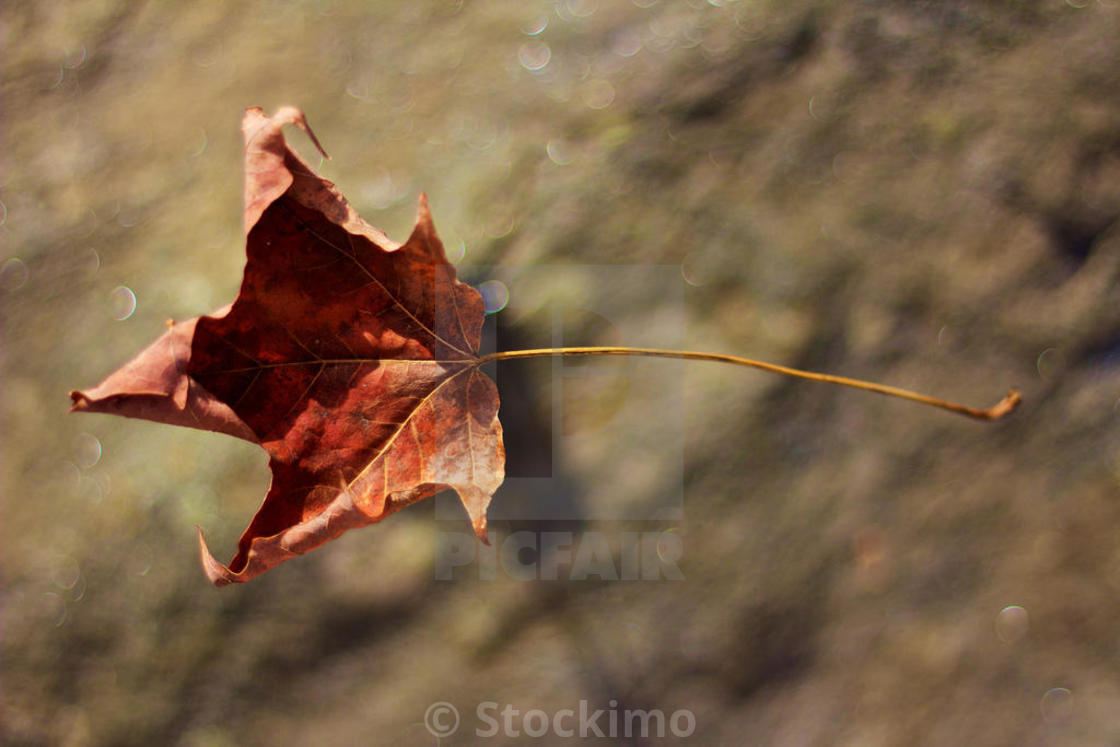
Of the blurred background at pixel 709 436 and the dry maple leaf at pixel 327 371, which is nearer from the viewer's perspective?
the dry maple leaf at pixel 327 371

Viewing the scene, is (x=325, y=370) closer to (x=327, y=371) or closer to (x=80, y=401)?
(x=327, y=371)

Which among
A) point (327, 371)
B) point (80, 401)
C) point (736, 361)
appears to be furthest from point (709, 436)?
point (80, 401)

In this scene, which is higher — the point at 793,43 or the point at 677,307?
the point at 793,43

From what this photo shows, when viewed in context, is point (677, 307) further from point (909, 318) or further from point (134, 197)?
point (134, 197)

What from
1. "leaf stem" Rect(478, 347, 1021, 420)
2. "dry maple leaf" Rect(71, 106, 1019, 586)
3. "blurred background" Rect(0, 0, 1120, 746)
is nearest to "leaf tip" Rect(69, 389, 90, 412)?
"dry maple leaf" Rect(71, 106, 1019, 586)

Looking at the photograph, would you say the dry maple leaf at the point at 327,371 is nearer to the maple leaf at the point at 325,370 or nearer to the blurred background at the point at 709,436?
the maple leaf at the point at 325,370

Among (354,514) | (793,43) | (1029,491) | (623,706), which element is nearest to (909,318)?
(1029,491)

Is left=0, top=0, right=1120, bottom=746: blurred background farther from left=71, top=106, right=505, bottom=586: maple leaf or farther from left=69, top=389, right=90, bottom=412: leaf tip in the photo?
left=69, top=389, right=90, bottom=412: leaf tip

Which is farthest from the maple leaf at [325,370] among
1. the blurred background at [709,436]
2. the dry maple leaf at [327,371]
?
the blurred background at [709,436]
